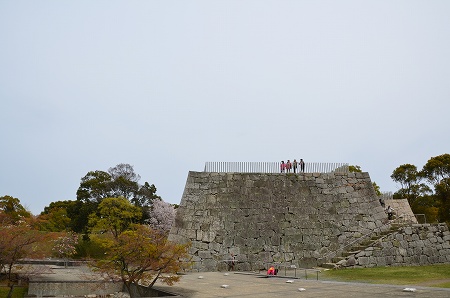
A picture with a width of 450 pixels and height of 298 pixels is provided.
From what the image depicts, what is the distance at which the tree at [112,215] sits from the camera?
33194mm

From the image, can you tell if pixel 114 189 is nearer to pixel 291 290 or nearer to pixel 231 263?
pixel 231 263

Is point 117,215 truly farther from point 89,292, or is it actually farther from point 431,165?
point 431,165

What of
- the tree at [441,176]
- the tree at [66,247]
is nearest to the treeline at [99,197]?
the tree at [66,247]

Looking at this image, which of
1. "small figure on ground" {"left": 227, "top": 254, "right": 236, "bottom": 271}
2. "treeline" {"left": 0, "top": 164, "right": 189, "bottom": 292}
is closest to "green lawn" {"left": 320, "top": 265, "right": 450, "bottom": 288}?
"small figure on ground" {"left": 227, "top": 254, "right": 236, "bottom": 271}

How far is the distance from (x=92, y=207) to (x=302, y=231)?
20.5 metres

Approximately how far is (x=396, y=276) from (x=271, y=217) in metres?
8.03

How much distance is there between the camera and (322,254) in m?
23.2

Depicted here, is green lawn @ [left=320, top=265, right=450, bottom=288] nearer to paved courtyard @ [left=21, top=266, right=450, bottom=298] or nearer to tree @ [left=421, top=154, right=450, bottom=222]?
paved courtyard @ [left=21, top=266, right=450, bottom=298]

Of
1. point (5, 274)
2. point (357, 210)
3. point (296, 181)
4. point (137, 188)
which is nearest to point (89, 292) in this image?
point (5, 274)

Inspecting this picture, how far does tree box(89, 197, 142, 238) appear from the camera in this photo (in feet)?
109

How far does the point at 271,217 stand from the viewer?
23.6 metres

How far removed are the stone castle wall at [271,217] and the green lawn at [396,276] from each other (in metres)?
3.86

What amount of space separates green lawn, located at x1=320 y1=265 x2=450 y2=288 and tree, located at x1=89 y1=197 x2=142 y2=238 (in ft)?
62.4

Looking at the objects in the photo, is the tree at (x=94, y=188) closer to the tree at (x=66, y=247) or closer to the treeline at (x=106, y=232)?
the treeline at (x=106, y=232)
